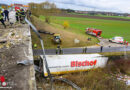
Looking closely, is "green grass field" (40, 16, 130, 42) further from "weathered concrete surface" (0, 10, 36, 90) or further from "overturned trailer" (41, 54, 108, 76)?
"weathered concrete surface" (0, 10, 36, 90)

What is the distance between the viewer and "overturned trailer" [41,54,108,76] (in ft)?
33.0

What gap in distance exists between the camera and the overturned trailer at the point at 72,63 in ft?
33.0

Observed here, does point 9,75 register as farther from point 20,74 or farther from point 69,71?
point 69,71

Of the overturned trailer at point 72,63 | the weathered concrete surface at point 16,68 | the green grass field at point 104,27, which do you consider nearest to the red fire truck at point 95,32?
the green grass field at point 104,27

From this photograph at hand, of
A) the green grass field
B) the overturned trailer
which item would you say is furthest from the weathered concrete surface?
Answer: the green grass field

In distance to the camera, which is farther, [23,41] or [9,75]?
[23,41]

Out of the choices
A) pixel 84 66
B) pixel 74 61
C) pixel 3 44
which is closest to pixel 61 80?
pixel 74 61

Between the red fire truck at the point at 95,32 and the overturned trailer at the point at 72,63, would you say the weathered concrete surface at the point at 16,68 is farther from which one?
the red fire truck at the point at 95,32

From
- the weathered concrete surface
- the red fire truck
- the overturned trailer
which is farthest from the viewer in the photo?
the red fire truck

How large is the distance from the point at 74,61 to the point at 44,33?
53.2 ft

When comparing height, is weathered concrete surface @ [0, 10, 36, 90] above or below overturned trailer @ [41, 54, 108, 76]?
above

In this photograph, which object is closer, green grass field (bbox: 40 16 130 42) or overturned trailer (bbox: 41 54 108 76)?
overturned trailer (bbox: 41 54 108 76)

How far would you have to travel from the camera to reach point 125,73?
1325cm

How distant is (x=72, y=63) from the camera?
1073 centimetres
